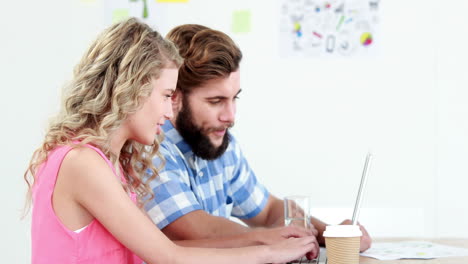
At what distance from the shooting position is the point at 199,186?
190 centimetres

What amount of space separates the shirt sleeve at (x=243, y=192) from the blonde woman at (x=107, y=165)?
592 mm

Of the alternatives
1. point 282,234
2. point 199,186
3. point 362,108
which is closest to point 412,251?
point 282,234

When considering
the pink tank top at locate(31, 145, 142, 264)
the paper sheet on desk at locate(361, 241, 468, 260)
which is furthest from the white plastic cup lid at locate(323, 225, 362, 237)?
the pink tank top at locate(31, 145, 142, 264)

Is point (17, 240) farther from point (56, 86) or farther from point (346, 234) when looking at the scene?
point (346, 234)

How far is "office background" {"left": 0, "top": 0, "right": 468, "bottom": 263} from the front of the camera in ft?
10.7

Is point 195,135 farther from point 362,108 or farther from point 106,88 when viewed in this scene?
point 362,108

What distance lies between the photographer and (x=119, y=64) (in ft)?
4.75

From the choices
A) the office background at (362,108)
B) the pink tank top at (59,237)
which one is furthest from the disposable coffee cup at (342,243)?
the office background at (362,108)

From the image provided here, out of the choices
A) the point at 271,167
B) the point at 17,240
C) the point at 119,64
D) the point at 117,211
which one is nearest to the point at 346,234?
the point at 117,211

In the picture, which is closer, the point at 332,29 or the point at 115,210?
the point at 115,210

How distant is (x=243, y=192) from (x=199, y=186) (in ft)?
0.87

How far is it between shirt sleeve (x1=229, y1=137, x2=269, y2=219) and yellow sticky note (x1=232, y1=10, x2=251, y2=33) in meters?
1.26

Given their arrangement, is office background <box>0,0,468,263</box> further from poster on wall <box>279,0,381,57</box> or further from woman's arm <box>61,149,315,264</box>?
woman's arm <box>61,149,315,264</box>

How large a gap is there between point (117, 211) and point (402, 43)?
2307 mm
